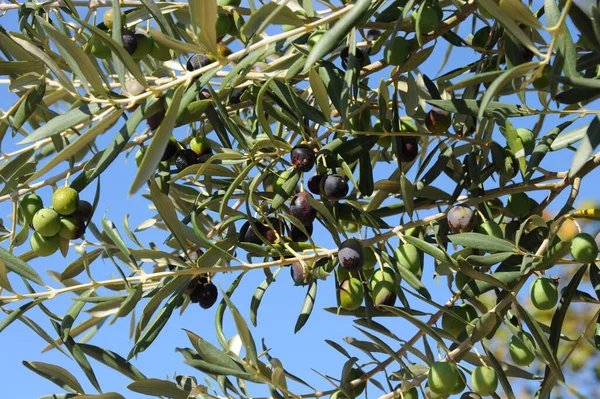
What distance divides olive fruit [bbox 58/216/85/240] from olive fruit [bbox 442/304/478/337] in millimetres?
973

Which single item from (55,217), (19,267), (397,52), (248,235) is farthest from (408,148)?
(19,267)

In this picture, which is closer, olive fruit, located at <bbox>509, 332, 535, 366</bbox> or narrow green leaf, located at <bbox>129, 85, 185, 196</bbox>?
narrow green leaf, located at <bbox>129, 85, 185, 196</bbox>

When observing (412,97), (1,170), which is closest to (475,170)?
(412,97)

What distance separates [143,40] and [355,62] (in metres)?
0.61

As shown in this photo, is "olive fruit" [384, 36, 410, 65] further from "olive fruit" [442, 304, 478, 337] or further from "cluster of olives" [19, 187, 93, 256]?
"cluster of olives" [19, 187, 93, 256]

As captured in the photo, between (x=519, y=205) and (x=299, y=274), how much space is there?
0.61 meters

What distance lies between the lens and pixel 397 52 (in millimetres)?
1925

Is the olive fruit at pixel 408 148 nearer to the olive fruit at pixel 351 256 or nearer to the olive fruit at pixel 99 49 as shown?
the olive fruit at pixel 351 256

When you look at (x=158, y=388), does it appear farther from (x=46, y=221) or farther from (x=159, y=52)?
(x=159, y=52)

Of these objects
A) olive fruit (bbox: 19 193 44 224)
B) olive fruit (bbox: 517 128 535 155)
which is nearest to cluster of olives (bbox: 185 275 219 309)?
olive fruit (bbox: 19 193 44 224)

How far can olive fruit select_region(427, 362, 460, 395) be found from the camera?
6.23 ft

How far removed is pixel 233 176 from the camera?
6.68ft

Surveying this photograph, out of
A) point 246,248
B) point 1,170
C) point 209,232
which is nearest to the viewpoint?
point 246,248

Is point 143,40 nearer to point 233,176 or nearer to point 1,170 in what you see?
point 233,176
